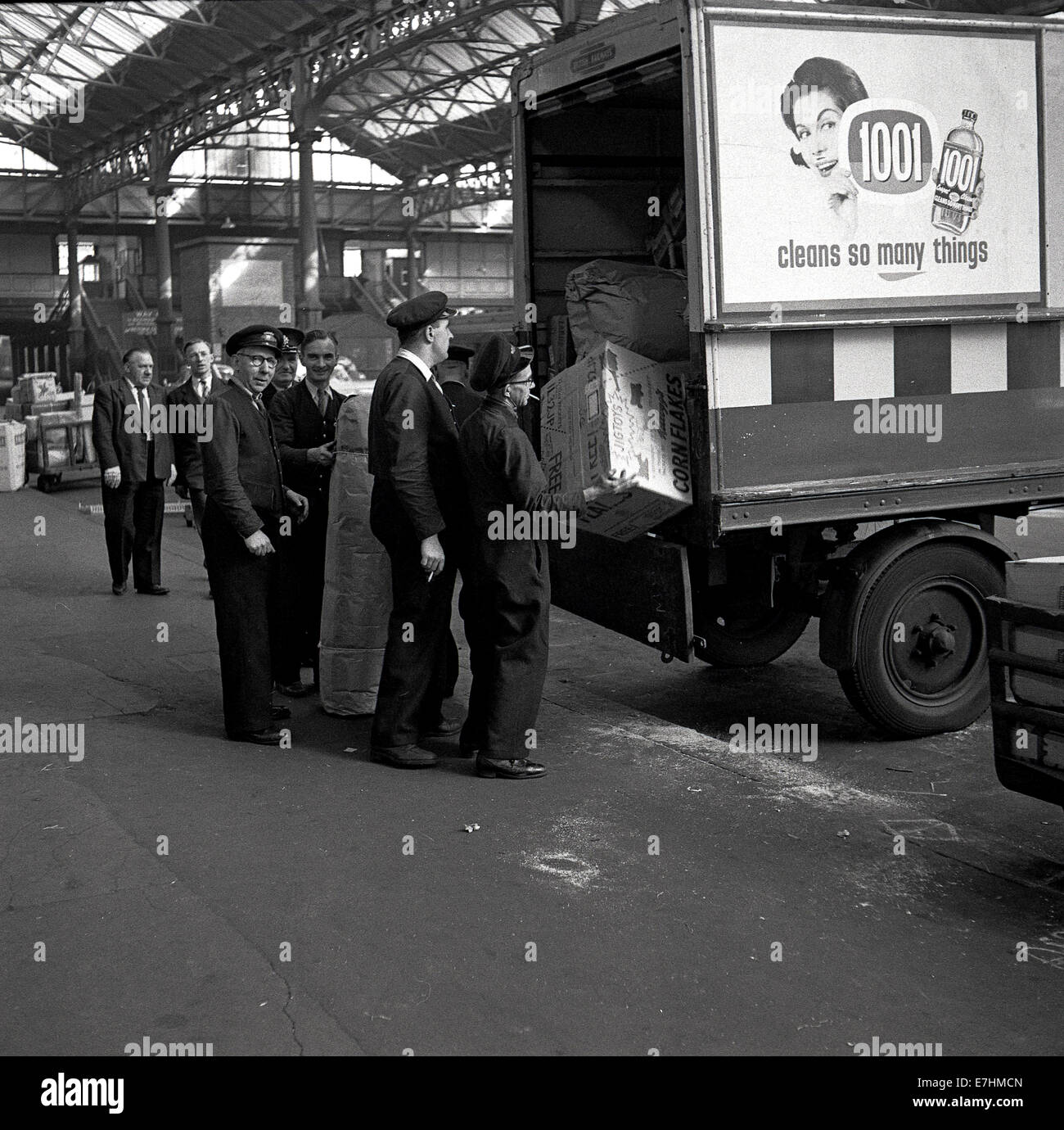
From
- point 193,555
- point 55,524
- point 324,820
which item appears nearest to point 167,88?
point 55,524

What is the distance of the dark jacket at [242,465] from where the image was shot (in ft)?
19.2

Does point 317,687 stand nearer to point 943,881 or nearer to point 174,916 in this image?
point 174,916

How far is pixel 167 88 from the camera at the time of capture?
107ft

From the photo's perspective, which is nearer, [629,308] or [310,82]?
[629,308]

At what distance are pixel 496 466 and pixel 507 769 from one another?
1.23 metres

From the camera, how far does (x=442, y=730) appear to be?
6.20m

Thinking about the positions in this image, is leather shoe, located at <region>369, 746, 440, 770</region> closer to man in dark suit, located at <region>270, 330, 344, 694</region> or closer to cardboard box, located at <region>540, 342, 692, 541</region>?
cardboard box, located at <region>540, 342, 692, 541</region>

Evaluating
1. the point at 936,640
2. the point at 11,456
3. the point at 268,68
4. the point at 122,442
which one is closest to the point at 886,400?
the point at 936,640

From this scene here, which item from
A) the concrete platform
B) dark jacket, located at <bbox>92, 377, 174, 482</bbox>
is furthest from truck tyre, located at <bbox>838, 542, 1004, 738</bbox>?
dark jacket, located at <bbox>92, 377, 174, 482</bbox>

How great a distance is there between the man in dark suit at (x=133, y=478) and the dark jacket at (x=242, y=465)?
4.05 metres

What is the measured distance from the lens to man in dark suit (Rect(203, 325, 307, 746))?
19.2 ft

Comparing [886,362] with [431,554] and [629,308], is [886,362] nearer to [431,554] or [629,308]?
[629,308]

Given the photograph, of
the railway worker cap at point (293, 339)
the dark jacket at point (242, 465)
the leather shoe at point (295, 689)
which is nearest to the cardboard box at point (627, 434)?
the dark jacket at point (242, 465)

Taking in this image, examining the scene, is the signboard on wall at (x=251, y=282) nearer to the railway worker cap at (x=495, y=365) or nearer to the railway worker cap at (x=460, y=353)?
the railway worker cap at (x=460, y=353)
